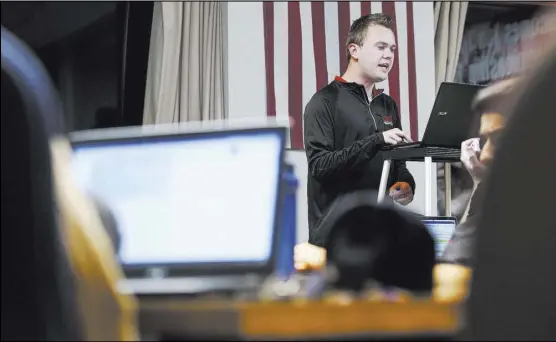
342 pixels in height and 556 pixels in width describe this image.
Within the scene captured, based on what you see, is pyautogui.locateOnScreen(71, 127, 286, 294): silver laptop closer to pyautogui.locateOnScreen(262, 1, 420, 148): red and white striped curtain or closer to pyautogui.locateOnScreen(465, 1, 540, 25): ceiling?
pyautogui.locateOnScreen(262, 1, 420, 148): red and white striped curtain

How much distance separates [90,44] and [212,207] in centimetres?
414

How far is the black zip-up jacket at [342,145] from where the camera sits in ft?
9.08

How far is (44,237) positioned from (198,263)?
28cm

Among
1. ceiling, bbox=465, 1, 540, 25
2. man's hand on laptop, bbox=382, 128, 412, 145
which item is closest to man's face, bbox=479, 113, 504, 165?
man's hand on laptop, bbox=382, 128, 412, 145

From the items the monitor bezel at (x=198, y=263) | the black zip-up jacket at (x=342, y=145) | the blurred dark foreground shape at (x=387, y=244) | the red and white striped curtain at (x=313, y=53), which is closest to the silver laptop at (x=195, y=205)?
the monitor bezel at (x=198, y=263)

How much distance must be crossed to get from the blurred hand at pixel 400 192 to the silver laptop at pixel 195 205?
1.67 metres

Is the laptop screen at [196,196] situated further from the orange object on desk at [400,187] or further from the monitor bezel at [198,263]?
the orange object on desk at [400,187]

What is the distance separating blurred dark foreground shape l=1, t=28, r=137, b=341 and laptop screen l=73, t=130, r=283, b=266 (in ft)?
0.72

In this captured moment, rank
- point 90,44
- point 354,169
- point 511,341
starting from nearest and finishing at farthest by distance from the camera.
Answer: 1. point 511,341
2. point 354,169
3. point 90,44

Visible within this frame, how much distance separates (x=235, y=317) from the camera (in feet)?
2.90

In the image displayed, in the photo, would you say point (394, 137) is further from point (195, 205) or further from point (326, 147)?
point (195, 205)

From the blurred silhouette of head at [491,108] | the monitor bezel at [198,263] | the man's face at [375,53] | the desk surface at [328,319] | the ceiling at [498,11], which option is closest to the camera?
the desk surface at [328,319]

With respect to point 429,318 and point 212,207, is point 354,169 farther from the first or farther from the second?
point 429,318

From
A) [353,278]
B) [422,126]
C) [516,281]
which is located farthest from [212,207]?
[422,126]
